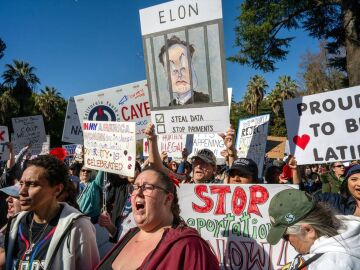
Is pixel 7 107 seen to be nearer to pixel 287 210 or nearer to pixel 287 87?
pixel 287 87

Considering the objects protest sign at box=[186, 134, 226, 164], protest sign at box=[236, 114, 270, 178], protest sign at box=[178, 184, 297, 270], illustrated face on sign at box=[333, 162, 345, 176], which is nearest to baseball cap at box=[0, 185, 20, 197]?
protest sign at box=[178, 184, 297, 270]

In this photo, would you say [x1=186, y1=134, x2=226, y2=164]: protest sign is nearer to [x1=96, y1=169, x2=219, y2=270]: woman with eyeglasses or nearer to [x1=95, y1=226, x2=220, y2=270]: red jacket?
[x1=96, y1=169, x2=219, y2=270]: woman with eyeglasses

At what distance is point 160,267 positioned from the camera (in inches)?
77.9

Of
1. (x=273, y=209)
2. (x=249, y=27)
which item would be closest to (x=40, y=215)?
(x=273, y=209)

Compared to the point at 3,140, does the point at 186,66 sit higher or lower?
higher

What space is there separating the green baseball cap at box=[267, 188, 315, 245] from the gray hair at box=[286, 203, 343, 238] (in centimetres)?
2

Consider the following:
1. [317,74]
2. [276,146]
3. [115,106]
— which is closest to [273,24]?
[276,146]

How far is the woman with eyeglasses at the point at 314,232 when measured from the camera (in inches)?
69.7

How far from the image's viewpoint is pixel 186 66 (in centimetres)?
396

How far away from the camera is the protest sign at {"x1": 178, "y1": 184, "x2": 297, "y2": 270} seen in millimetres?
3012

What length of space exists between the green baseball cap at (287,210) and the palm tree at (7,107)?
42.0 meters

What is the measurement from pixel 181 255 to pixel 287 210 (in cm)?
58

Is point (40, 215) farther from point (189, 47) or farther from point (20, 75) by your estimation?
point (20, 75)

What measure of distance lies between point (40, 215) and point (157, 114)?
1.87 metres
